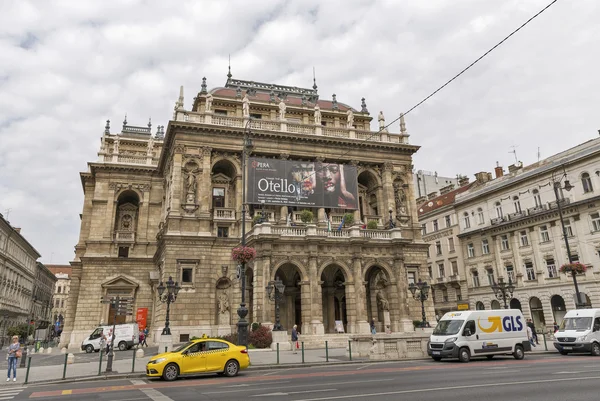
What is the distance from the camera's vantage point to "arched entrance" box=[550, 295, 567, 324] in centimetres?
4109

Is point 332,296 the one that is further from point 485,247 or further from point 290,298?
point 485,247

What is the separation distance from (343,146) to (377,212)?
768 centimetres

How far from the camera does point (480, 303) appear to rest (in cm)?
4978

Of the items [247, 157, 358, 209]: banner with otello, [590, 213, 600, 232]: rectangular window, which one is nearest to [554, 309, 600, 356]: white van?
[247, 157, 358, 209]: banner with otello

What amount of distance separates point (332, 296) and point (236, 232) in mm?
10420

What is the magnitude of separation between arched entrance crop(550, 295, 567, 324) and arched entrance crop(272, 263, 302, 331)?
2600 cm

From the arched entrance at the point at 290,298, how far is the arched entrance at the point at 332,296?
246 cm

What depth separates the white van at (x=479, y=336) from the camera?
1922cm

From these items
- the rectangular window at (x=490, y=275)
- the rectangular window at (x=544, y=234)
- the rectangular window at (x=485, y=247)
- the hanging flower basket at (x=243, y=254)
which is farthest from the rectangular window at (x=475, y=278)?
the hanging flower basket at (x=243, y=254)

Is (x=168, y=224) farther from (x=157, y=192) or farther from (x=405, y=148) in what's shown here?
(x=405, y=148)

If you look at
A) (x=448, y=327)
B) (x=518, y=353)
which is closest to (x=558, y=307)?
(x=518, y=353)

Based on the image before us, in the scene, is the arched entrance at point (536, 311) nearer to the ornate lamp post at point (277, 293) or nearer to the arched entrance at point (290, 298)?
the arched entrance at point (290, 298)

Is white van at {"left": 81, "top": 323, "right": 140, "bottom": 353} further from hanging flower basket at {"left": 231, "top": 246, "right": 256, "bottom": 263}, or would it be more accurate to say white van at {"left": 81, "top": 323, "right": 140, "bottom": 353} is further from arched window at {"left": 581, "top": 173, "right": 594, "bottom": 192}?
arched window at {"left": 581, "top": 173, "right": 594, "bottom": 192}

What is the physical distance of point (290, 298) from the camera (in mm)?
36094
